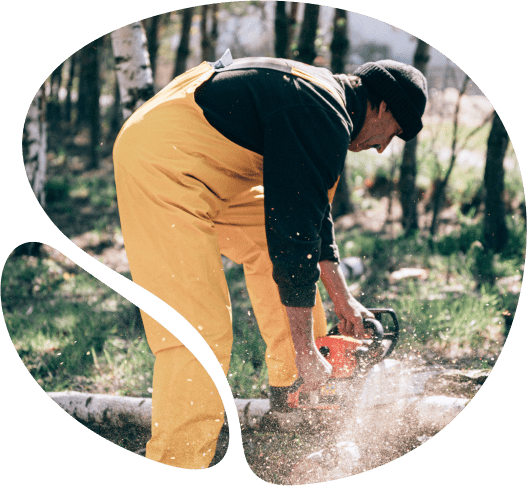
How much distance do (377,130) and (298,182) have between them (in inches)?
16.9

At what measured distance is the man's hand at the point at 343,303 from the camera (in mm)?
1912

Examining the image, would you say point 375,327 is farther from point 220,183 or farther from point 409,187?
point 220,183

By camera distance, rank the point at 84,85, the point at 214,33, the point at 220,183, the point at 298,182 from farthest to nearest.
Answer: the point at 84,85 → the point at 214,33 → the point at 220,183 → the point at 298,182

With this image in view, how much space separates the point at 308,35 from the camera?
6.41 feet

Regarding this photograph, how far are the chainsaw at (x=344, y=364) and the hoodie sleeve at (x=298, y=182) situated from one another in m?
0.33

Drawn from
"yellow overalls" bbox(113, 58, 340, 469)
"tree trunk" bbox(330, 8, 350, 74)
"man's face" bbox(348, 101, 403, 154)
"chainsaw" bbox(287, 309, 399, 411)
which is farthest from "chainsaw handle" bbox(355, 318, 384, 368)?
"tree trunk" bbox(330, 8, 350, 74)

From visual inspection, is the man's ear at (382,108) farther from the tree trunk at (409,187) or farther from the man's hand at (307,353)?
the man's hand at (307,353)

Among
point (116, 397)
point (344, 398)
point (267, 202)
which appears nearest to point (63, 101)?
point (267, 202)

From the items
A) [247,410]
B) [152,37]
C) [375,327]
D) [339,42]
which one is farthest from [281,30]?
[247,410]

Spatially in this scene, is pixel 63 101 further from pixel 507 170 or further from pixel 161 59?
pixel 507 170

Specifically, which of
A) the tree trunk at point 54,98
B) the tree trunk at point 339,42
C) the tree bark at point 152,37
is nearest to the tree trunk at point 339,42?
the tree trunk at point 339,42

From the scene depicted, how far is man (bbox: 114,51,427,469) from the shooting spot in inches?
60.7

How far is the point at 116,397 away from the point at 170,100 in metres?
1.05

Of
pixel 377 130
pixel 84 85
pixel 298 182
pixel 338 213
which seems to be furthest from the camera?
pixel 338 213
